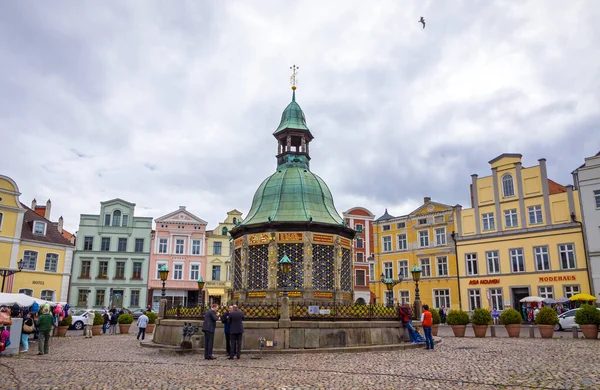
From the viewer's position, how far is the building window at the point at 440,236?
4719cm

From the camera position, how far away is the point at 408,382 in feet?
34.2

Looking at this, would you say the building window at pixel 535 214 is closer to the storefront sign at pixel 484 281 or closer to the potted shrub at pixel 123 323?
the storefront sign at pixel 484 281

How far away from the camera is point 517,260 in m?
41.1

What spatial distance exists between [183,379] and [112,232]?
152ft

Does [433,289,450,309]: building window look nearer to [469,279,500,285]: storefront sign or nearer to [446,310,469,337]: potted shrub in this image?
[469,279,500,285]: storefront sign

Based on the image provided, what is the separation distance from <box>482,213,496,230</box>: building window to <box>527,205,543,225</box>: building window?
10.5 feet

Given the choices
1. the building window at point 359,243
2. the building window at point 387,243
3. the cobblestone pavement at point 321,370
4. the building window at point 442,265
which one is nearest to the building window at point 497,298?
the building window at point 442,265

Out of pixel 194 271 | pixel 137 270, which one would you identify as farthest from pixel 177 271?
pixel 137 270

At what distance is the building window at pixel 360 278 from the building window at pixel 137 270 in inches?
989

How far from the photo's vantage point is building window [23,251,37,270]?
4231cm

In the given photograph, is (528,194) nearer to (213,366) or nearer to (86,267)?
(213,366)

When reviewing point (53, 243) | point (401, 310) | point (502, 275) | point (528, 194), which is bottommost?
point (401, 310)

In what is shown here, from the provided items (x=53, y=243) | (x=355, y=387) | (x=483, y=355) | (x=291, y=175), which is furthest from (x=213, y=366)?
(x=53, y=243)

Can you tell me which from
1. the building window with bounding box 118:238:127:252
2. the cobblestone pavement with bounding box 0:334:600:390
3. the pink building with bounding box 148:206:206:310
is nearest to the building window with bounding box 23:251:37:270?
the building window with bounding box 118:238:127:252
